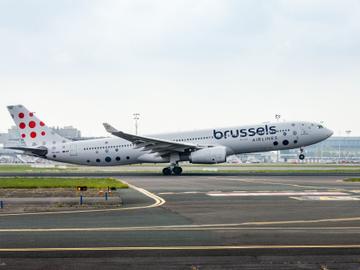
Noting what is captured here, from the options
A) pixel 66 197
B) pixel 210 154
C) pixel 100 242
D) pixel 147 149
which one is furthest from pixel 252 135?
pixel 100 242

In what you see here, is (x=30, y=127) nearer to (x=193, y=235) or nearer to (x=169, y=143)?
(x=169, y=143)

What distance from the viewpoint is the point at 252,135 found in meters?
51.6

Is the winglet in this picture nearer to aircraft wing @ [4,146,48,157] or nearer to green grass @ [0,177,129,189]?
aircraft wing @ [4,146,48,157]

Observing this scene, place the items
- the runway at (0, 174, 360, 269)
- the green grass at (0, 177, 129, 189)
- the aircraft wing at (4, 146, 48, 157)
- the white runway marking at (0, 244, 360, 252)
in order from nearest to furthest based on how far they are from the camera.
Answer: the runway at (0, 174, 360, 269)
the white runway marking at (0, 244, 360, 252)
the green grass at (0, 177, 129, 189)
the aircraft wing at (4, 146, 48, 157)

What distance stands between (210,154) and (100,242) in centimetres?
3752

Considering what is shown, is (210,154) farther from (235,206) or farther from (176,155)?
(235,206)

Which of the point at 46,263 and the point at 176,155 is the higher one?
the point at 176,155

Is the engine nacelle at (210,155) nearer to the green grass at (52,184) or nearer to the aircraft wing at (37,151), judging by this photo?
the green grass at (52,184)

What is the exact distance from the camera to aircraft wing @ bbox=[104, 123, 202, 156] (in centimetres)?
4912

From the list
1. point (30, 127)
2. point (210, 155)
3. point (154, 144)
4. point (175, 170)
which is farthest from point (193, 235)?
point (30, 127)

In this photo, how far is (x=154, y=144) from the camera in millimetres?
50562

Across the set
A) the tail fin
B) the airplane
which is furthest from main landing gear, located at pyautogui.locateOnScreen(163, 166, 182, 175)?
the tail fin

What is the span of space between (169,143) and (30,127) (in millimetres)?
15218

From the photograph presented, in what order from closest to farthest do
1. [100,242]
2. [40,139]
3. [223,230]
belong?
[100,242], [223,230], [40,139]
